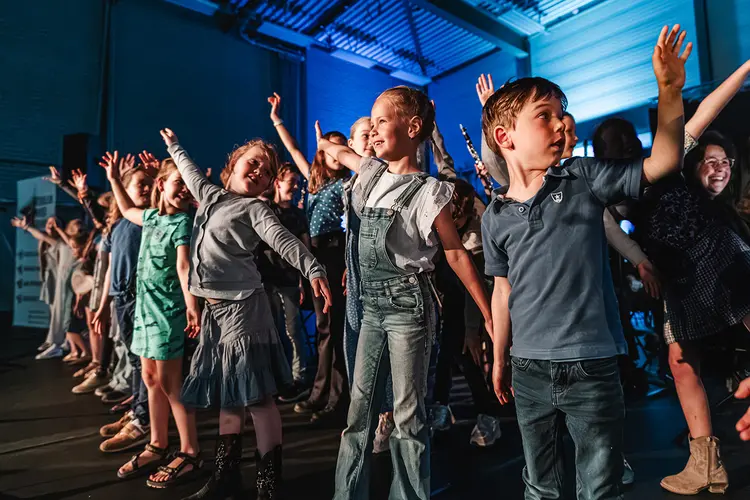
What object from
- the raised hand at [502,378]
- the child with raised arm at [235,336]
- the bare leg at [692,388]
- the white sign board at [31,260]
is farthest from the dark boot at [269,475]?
the white sign board at [31,260]

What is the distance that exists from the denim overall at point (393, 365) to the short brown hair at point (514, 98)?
37cm

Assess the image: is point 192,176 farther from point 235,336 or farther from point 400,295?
point 400,295

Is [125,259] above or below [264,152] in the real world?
below

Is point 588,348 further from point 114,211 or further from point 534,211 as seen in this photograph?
point 114,211

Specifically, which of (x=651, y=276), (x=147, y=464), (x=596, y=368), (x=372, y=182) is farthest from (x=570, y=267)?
(x=147, y=464)

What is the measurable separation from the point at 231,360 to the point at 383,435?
0.98 meters

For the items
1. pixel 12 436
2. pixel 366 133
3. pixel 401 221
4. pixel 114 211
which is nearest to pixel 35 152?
pixel 114 211

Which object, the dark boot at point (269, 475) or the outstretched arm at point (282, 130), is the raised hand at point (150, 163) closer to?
the outstretched arm at point (282, 130)

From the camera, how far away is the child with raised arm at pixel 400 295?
146cm

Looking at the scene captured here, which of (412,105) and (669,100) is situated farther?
(412,105)

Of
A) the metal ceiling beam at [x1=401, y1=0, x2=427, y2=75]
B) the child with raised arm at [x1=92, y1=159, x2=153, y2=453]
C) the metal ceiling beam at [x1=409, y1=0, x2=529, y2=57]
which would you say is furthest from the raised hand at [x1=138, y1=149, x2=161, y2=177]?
the metal ceiling beam at [x1=401, y1=0, x2=427, y2=75]

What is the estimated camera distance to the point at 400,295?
1487 mm

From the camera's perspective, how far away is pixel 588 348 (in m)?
1.04

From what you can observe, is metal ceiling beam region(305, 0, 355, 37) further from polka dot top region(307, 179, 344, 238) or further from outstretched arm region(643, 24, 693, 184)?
outstretched arm region(643, 24, 693, 184)
